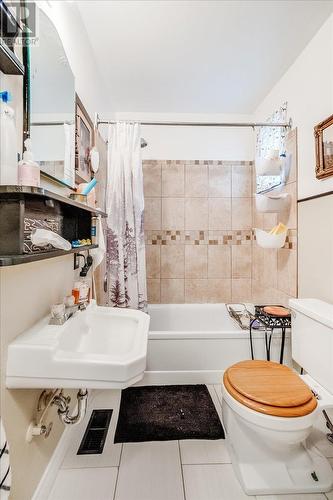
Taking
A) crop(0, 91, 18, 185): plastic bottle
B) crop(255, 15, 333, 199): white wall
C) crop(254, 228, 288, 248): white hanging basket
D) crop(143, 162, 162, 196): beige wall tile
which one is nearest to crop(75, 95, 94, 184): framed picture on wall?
crop(0, 91, 18, 185): plastic bottle

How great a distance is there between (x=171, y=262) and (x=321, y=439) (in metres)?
1.82

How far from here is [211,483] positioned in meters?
1.25

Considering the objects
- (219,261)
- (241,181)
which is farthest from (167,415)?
(241,181)

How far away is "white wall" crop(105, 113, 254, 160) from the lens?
2807 millimetres

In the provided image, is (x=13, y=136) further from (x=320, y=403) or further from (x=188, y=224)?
(x=188, y=224)

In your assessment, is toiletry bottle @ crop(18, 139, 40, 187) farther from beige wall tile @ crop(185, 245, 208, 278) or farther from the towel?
beige wall tile @ crop(185, 245, 208, 278)

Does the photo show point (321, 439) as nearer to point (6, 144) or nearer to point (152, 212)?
point (6, 144)

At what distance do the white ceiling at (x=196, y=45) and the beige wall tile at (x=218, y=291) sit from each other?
1.83 meters

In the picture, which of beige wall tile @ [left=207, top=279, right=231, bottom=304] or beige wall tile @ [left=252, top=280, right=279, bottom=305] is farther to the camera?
beige wall tile @ [left=207, top=279, right=231, bottom=304]

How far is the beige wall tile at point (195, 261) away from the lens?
9.25 feet

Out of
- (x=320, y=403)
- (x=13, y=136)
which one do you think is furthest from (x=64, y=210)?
(x=320, y=403)

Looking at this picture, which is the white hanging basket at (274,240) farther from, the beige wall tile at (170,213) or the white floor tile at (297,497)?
the white floor tile at (297,497)

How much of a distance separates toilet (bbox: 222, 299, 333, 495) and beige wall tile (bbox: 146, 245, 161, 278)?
150cm

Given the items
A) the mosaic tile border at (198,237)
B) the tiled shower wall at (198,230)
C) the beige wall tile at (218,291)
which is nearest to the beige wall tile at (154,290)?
the tiled shower wall at (198,230)
